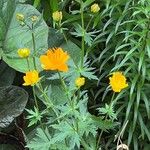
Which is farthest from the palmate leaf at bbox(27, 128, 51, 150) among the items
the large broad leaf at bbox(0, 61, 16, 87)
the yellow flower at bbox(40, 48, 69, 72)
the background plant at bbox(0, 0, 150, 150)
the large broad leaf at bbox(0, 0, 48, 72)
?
the large broad leaf at bbox(0, 61, 16, 87)

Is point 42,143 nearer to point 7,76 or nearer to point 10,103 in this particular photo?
point 10,103

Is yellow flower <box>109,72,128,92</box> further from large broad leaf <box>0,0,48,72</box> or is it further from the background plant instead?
large broad leaf <box>0,0,48,72</box>

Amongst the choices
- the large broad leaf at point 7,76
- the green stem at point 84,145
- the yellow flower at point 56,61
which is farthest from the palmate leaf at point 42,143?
the large broad leaf at point 7,76

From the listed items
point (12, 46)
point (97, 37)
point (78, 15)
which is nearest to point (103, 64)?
point (97, 37)

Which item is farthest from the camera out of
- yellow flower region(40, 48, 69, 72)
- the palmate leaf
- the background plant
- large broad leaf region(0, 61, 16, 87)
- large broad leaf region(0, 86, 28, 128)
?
large broad leaf region(0, 61, 16, 87)

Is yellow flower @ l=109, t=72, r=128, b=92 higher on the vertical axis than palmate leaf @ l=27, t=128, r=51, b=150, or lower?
higher

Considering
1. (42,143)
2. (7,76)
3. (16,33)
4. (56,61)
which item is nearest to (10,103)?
(7,76)

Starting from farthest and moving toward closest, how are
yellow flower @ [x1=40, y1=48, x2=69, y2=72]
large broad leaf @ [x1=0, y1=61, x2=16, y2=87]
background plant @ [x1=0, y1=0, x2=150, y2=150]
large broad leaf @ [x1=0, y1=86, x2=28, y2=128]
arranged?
large broad leaf @ [x1=0, y1=61, x2=16, y2=87], large broad leaf @ [x1=0, y1=86, x2=28, y2=128], background plant @ [x1=0, y1=0, x2=150, y2=150], yellow flower @ [x1=40, y1=48, x2=69, y2=72]
